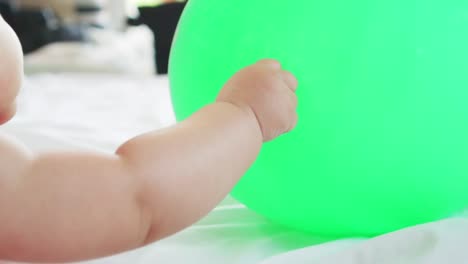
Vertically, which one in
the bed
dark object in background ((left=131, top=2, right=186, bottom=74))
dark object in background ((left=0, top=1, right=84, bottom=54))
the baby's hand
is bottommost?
dark object in background ((left=0, top=1, right=84, bottom=54))

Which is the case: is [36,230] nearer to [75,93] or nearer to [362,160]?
[362,160]

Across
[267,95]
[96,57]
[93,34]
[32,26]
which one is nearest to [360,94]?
[267,95]

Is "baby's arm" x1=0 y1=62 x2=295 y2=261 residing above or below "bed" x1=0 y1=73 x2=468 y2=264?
above

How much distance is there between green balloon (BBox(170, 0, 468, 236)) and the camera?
0.52m

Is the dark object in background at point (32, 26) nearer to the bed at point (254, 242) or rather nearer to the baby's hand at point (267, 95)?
the bed at point (254, 242)

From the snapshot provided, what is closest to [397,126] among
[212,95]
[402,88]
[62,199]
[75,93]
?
[402,88]

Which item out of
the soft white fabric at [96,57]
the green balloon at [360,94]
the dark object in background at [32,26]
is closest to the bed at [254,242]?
the green balloon at [360,94]

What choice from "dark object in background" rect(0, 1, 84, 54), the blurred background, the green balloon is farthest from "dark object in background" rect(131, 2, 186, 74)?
the green balloon

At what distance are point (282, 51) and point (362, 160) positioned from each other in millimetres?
121

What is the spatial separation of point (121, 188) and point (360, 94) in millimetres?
243

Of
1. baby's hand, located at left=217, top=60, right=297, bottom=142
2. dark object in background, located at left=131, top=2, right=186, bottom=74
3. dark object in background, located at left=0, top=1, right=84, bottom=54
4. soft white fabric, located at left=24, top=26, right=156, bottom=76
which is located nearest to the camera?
baby's hand, located at left=217, top=60, right=297, bottom=142

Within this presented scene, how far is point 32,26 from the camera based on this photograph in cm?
286

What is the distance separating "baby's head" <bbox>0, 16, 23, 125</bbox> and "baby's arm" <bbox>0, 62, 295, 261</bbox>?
0.04 m

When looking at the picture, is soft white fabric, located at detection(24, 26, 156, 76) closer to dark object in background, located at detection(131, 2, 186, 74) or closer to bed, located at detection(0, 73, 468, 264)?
dark object in background, located at detection(131, 2, 186, 74)
